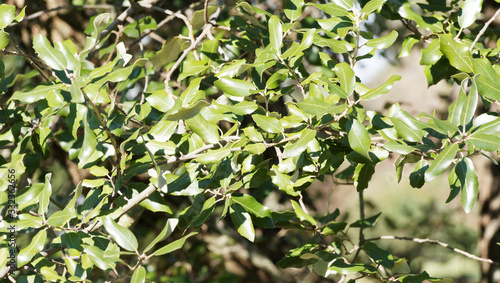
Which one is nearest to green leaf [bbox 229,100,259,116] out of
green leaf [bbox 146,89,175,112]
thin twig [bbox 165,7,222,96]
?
green leaf [bbox 146,89,175,112]

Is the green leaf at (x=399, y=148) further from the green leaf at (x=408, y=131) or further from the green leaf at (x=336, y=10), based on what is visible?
the green leaf at (x=336, y=10)

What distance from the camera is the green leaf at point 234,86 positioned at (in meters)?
0.89

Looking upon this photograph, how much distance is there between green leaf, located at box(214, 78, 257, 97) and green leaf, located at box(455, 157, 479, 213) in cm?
36

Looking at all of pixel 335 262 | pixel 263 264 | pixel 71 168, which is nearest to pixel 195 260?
pixel 263 264

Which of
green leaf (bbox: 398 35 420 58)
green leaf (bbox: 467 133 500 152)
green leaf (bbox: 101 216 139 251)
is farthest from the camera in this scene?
green leaf (bbox: 398 35 420 58)

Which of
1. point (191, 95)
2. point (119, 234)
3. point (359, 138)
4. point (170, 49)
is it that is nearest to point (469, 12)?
point (359, 138)

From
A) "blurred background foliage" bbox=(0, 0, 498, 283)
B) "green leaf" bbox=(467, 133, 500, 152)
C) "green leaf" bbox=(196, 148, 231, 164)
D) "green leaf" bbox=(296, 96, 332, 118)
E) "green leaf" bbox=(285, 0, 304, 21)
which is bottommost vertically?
"blurred background foliage" bbox=(0, 0, 498, 283)

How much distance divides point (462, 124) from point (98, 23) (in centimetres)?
62

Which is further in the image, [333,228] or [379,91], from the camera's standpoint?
[333,228]

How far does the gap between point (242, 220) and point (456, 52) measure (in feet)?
1.58

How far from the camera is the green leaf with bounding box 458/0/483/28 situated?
104 cm

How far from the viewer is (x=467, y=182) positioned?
2.54ft

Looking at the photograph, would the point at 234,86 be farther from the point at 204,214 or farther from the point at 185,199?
the point at 185,199

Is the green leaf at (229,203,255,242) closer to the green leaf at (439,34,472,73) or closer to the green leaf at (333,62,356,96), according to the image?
the green leaf at (333,62,356,96)
